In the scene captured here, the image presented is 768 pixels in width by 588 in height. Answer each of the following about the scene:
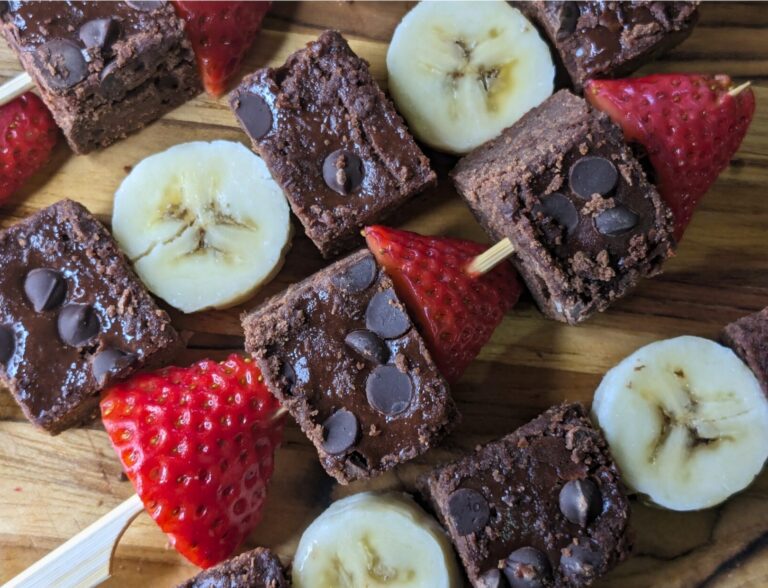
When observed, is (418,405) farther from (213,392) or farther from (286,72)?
(286,72)

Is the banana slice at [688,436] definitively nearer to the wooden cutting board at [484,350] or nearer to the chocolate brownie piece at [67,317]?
the wooden cutting board at [484,350]

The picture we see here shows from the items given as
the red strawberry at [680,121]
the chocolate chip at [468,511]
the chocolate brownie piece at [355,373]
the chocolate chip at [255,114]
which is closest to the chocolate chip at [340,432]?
the chocolate brownie piece at [355,373]

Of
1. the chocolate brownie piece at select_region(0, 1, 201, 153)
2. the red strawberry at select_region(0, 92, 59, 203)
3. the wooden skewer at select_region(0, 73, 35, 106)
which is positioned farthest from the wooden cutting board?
the chocolate brownie piece at select_region(0, 1, 201, 153)

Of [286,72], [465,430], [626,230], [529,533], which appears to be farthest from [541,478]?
[286,72]

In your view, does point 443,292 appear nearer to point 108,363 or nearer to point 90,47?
point 108,363

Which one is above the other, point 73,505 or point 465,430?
point 73,505

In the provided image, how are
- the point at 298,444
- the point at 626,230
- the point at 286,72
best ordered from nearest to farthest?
1. the point at 626,230
2. the point at 286,72
3. the point at 298,444
